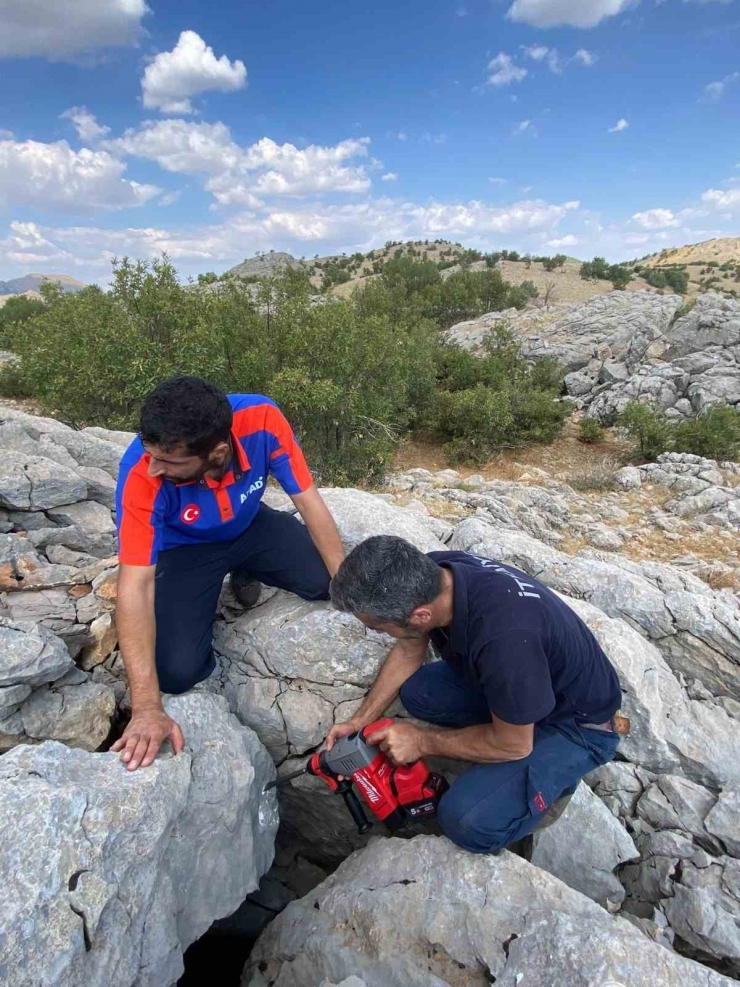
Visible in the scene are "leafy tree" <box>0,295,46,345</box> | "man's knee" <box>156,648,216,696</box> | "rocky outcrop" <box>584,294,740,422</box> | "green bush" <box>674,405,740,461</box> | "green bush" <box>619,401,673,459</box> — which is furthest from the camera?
"leafy tree" <box>0,295,46,345</box>

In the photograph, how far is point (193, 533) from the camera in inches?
139

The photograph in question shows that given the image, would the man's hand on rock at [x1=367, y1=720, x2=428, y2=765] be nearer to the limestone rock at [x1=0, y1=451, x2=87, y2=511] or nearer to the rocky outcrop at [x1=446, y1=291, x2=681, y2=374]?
the limestone rock at [x1=0, y1=451, x2=87, y2=511]

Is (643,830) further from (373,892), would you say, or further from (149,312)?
(149,312)

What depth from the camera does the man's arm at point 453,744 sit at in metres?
2.74

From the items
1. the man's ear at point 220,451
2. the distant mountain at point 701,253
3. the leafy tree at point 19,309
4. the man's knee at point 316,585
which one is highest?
the distant mountain at point 701,253

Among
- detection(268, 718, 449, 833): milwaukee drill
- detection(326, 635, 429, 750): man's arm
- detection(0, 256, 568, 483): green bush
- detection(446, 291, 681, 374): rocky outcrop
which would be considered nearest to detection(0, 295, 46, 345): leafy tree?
detection(0, 256, 568, 483): green bush

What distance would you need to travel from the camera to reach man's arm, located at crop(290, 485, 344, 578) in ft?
12.0

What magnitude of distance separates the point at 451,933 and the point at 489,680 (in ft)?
3.65

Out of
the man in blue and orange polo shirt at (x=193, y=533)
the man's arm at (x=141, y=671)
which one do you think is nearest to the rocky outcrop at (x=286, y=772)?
the man's arm at (x=141, y=671)

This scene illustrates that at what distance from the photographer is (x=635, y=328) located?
20656 millimetres

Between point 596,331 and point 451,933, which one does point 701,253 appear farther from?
point 451,933

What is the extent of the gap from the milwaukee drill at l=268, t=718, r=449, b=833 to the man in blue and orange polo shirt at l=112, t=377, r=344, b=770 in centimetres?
83

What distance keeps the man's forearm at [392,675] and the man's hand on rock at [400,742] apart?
28cm

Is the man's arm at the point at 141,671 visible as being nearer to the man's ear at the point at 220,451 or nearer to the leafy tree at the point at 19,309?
the man's ear at the point at 220,451
